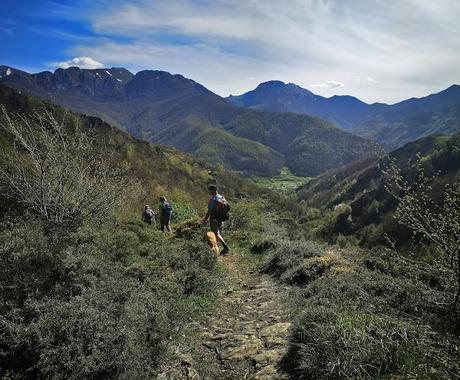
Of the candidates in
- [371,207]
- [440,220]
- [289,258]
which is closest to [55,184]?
[289,258]

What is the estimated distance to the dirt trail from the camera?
4871 mm

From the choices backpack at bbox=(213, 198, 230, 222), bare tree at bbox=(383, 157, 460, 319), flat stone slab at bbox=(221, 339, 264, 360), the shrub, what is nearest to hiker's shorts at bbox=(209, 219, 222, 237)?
backpack at bbox=(213, 198, 230, 222)

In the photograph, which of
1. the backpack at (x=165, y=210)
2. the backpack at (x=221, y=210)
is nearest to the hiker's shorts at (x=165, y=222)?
the backpack at (x=165, y=210)

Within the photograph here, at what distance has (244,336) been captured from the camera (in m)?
5.94

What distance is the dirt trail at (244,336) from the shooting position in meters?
4.87

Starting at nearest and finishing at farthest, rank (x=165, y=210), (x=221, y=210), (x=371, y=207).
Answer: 1. (x=221, y=210)
2. (x=165, y=210)
3. (x=371, y=207)

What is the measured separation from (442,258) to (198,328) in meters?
3.94

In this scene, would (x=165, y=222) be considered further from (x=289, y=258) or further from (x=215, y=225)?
(x=289, y=258)

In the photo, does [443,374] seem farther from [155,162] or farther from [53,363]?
[155,162]

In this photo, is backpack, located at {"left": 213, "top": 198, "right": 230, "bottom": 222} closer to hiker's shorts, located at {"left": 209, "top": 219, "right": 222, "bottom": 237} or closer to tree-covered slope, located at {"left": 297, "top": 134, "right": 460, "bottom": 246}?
hiker's shorts, located at {"left": 209, "top": 219, "right": 222, "bottom": 237}

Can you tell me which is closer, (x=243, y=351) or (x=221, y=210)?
(x=243, y=351)

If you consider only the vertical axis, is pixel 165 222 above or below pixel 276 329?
below

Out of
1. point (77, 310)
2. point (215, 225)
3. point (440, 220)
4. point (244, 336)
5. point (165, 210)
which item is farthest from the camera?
point (165, 210)

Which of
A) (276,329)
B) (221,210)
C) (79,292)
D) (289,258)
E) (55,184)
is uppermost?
(55,184)
